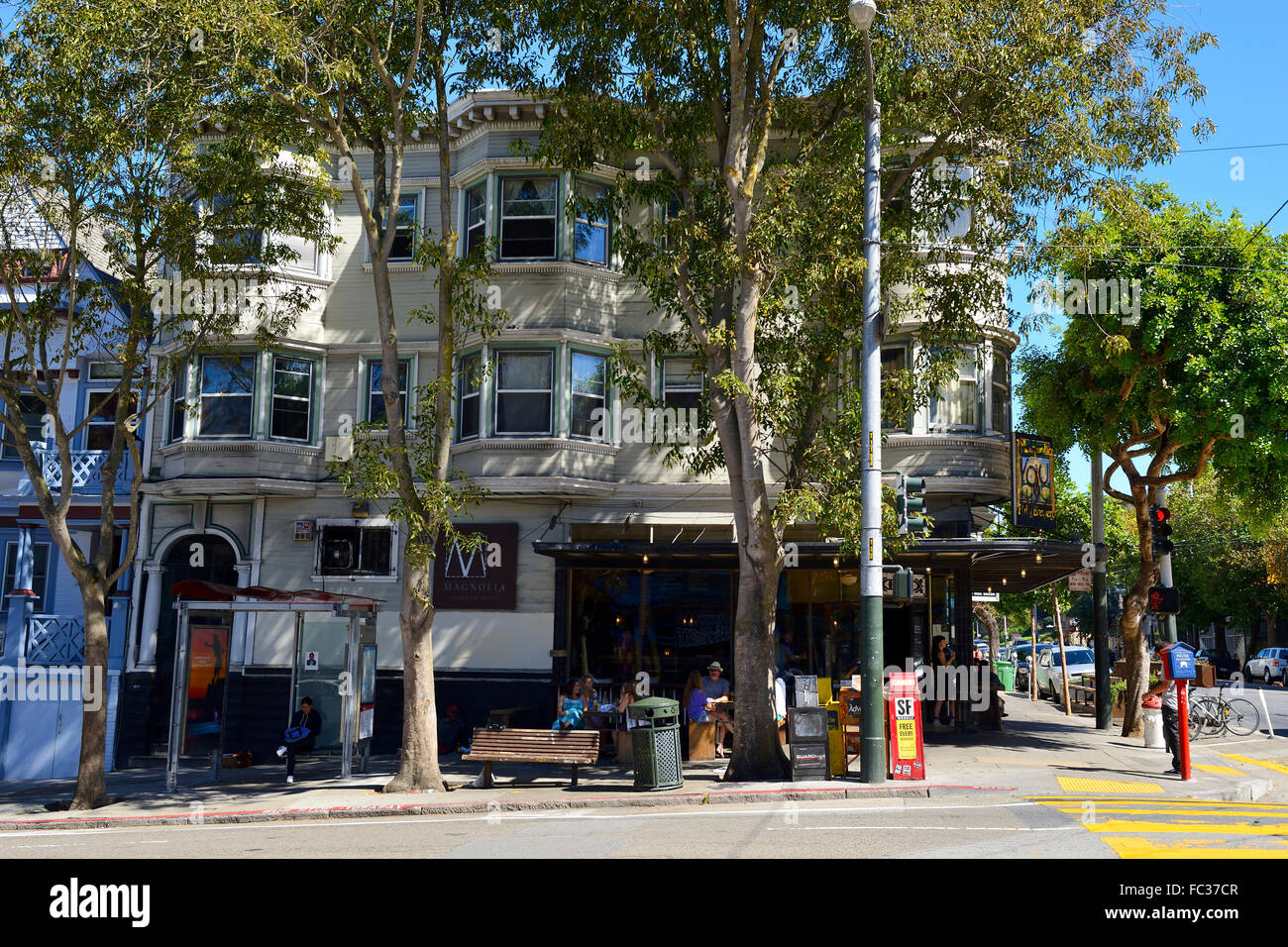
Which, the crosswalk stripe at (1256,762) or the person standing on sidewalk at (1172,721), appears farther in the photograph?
the crosswalk stripe at (1256,762)

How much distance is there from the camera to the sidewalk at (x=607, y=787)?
14398 mm

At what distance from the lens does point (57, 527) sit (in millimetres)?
16562

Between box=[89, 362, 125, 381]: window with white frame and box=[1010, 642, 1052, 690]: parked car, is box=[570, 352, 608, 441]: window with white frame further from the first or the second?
box=[1010, 642, 1052, 690]: parked car

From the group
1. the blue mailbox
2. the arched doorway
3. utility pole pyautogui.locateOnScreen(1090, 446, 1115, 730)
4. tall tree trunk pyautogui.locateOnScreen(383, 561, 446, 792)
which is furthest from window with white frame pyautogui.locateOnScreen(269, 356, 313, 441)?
the blue mailbox

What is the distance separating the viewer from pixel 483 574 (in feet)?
70.7

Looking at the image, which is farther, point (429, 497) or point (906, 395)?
point (906, 395)

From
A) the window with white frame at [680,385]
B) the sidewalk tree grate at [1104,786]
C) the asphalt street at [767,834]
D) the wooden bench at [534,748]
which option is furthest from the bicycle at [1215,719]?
the wooden bench at [534,748]

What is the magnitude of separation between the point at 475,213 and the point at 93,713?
1198 cm

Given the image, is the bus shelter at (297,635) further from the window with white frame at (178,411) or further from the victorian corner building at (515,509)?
the window with white frame at (178,411)

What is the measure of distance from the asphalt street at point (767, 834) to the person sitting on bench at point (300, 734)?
3.18 metres

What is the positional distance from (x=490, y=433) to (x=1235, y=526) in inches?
1702

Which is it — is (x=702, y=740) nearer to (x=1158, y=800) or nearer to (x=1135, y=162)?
(x=1158, y=800)

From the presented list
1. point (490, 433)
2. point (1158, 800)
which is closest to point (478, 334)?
point (490, 433)

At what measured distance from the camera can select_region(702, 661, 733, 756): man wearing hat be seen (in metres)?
19.0
